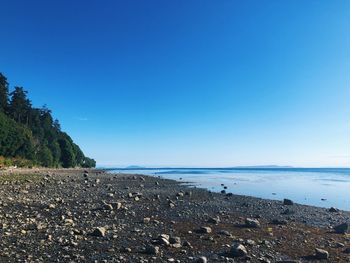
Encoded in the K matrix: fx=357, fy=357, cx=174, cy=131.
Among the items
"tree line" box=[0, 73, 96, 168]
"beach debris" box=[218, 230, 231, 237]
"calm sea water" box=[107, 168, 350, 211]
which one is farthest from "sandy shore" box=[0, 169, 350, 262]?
"tree line" box=[0, 73, 96, 168]

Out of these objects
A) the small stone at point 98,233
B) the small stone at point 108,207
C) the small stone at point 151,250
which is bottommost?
the small stone at point 151,250

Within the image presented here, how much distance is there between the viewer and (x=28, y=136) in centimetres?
8131

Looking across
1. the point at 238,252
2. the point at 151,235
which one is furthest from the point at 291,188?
the point at 238,252

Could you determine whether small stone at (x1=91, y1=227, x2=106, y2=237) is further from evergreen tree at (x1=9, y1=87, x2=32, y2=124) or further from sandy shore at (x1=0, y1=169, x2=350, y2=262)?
evergreen tree at (x1=9, y1=87, x2=32, y2=124)

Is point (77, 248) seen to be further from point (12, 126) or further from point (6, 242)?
point (12, 126)

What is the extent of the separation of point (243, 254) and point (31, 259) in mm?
6479

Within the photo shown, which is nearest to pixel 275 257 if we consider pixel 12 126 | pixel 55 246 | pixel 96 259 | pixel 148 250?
pixel 148 250

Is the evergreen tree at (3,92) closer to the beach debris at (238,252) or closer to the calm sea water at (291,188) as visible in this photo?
the calm sea water at (291,188)

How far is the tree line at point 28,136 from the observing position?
73.6 metres

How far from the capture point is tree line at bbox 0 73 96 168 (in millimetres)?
73625

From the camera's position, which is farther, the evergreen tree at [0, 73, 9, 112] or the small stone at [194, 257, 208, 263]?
the evergreen tree at [0, 73, 9, 112]

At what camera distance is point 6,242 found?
36.9 feet

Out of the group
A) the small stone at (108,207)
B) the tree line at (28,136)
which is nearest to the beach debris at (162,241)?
the small stone at (108,207)

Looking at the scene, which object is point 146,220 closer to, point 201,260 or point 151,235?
point 151,235
